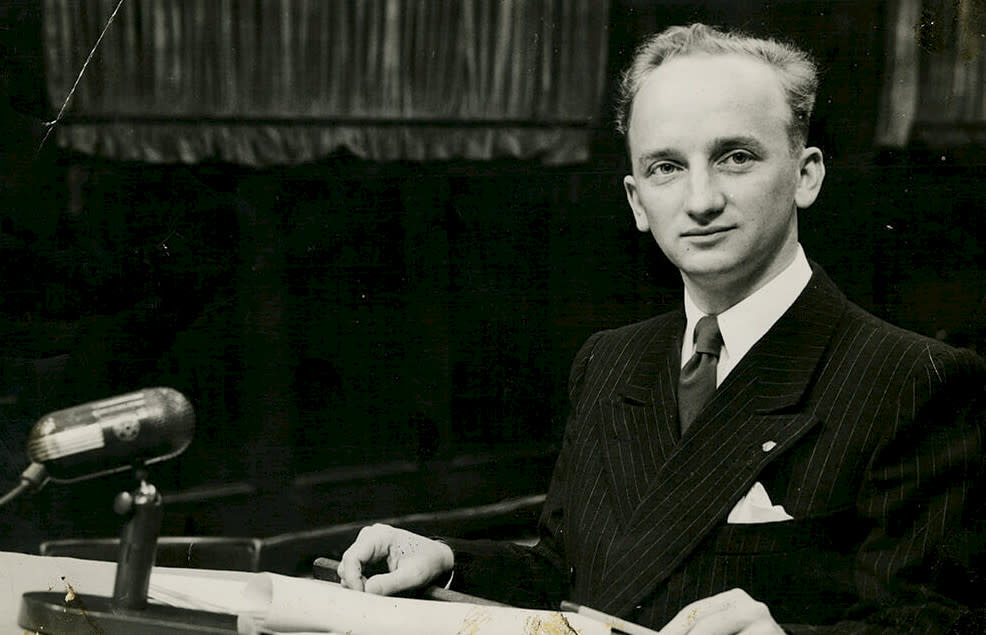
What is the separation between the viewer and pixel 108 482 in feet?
6.31

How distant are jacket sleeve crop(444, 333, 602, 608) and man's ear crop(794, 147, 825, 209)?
460mm

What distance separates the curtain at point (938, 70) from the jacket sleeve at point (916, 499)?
46cm

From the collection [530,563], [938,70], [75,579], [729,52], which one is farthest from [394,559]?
[938,70]

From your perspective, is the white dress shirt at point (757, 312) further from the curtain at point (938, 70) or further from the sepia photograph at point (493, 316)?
the curtain at point (938, 70)

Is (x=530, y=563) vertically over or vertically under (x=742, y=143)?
under

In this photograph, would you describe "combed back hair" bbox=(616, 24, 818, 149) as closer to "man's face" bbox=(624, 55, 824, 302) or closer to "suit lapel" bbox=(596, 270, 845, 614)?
"man's face" bbox=(624, 55, 824, 302)

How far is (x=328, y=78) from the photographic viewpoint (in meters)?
1.98

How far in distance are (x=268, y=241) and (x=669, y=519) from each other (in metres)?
0.96

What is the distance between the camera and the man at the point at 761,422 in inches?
65.6

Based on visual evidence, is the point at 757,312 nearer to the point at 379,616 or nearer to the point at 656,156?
the point at 656,156

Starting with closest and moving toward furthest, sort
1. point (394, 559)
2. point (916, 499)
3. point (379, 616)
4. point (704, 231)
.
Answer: point (916, 499), point (704, 231), point (379, 616), point (394, 559)

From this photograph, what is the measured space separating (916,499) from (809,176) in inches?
23.0

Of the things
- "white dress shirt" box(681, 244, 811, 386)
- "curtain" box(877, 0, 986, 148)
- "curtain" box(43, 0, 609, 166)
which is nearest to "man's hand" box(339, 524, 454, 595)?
"white dress shirt" box(681, 244, 811, 386)

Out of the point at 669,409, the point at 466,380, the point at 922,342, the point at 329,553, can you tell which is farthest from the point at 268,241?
the point at 922,342
